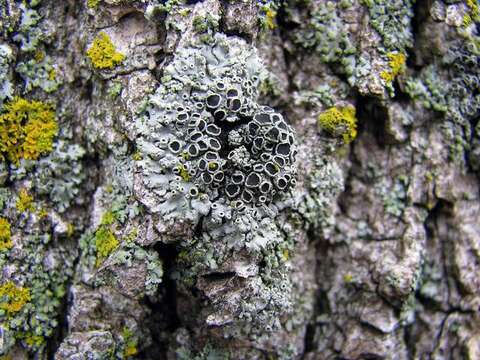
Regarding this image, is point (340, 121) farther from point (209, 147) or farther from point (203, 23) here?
point (203, 23)

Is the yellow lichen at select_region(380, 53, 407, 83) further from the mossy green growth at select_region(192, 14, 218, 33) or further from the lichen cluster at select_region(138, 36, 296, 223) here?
the mossy green growth at select_region(192, 14, 218, 33)

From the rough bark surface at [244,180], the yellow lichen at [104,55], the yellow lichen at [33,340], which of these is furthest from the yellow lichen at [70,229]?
the yellow lichen at [104,55]

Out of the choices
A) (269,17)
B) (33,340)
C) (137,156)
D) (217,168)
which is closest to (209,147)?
(217,168)

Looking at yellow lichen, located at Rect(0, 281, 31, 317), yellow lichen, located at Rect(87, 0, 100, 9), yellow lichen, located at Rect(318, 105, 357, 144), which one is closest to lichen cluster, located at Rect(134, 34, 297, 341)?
yellow lichen, located at Rect(318, 105, 357, 144)

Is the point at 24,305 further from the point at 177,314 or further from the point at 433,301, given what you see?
the point at 433,301

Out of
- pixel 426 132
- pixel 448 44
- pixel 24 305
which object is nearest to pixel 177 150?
pixel 24 305

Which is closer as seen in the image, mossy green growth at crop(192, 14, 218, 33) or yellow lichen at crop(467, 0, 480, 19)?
mossy green growth at crop(192, 14, 218, 33)

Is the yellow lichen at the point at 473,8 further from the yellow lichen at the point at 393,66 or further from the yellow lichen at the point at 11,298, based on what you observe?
the yellow lichen at the point at 11,298
